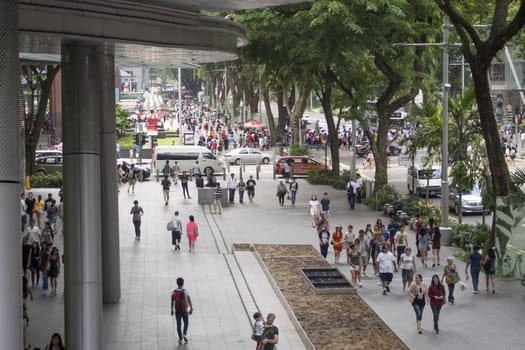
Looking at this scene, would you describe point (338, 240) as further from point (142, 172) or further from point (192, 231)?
point (142, 172)

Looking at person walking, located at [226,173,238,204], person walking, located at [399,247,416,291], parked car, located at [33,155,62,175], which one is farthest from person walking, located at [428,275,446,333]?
parked car, located at [33,155,62,175]

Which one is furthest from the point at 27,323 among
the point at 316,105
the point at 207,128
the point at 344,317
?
the point at 316,105

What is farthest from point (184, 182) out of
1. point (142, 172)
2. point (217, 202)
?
point (142, 172)

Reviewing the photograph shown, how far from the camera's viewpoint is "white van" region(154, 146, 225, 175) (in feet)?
175

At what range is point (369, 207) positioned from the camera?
4144cm

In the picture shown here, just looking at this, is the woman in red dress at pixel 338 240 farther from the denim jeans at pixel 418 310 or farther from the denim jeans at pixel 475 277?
the denim jeans at pixel 418 310

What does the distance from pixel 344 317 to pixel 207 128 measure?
69.5 meters

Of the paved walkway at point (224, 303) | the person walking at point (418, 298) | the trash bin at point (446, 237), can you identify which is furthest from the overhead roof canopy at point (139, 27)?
the trash bin at point (446, 237)

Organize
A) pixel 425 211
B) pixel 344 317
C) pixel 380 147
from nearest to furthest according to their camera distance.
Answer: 1. pixel 344 317
2. pixel 425 211
3. pixel 380 147

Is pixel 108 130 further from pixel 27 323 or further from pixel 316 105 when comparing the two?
pixel 316 105

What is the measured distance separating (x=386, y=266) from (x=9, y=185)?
1320cm

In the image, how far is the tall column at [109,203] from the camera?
2377 centimetres

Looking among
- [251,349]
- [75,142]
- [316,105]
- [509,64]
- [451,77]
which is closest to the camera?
[75,142]

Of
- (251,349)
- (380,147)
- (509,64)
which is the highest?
(509,64)
